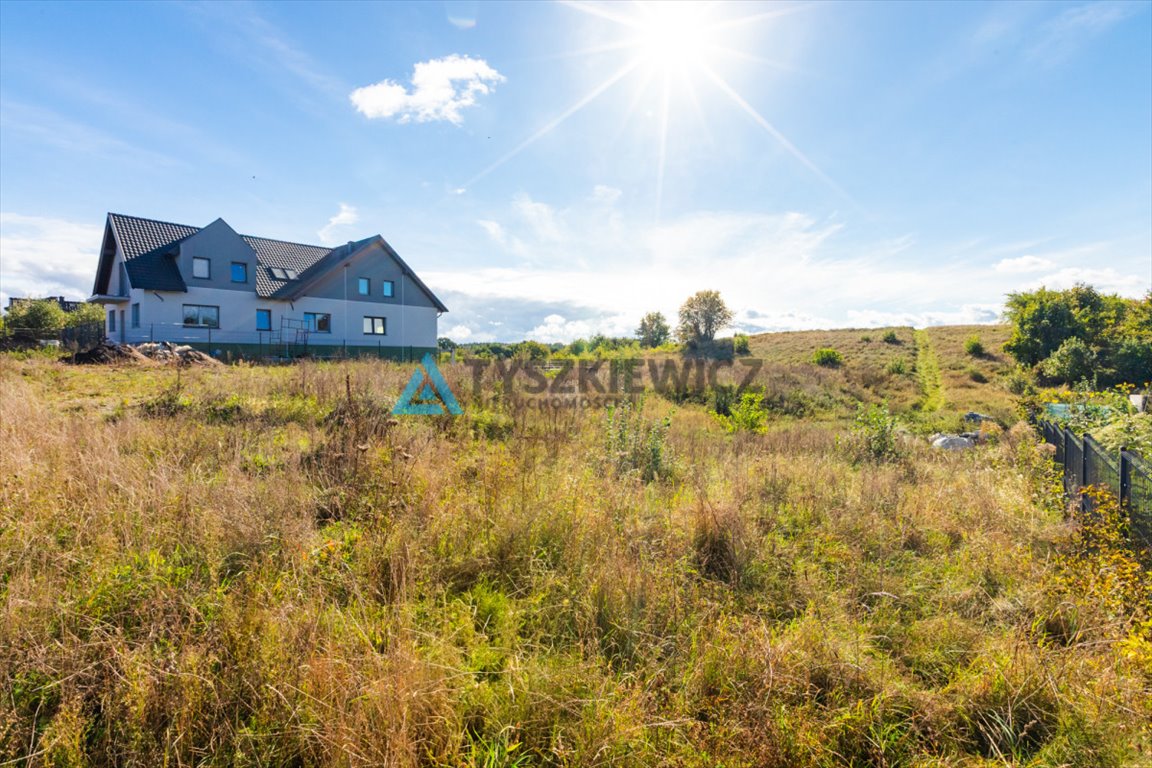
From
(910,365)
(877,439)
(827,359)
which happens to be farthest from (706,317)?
(877,439)

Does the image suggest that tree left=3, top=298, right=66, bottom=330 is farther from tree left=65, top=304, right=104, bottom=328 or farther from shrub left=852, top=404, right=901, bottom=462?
shrub left=852, top=404, right=901, bottom=462

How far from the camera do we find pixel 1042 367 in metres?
27.2

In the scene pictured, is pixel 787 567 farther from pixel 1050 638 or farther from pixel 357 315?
pixel 357 315

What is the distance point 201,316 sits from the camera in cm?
2278

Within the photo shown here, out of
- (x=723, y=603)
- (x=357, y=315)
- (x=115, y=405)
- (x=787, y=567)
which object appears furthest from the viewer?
(x=357, y=315)

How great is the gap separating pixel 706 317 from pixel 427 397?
118ft

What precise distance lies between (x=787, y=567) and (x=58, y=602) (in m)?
4.64

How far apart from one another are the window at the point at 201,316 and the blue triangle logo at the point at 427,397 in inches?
766

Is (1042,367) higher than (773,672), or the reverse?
(1042,367)

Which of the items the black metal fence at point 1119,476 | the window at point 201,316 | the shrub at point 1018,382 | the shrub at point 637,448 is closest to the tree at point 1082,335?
the shrub at point 1018,382

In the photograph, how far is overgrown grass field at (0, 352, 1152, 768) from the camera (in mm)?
2039

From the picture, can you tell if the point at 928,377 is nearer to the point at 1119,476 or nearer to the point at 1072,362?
the point at 1072,362

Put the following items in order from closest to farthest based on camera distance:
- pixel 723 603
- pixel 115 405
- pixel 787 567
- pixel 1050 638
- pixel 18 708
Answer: pixel 18 708
pixel 1050 638
pixel 723 603
pixel 787 567
pixel 115 405

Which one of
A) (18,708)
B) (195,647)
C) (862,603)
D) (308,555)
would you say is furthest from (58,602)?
(862,603)
